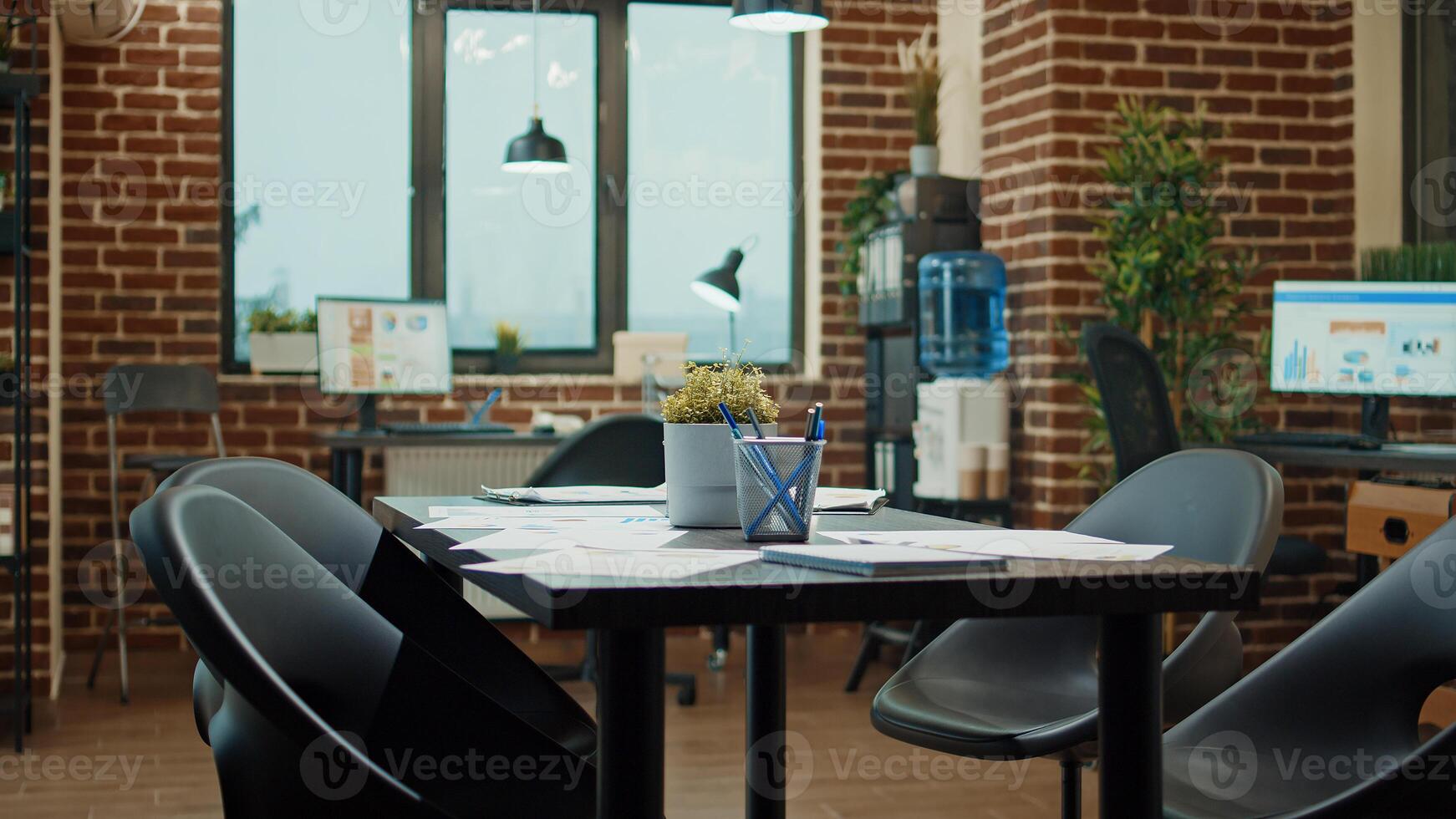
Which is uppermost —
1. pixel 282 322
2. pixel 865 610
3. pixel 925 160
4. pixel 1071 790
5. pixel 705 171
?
pixel 705 171

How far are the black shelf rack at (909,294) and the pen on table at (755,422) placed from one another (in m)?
2.87

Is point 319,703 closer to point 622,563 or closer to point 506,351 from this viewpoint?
point 622,563

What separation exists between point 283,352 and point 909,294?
226 centimetres

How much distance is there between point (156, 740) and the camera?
12.3ft

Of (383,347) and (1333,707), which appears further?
(383,347)

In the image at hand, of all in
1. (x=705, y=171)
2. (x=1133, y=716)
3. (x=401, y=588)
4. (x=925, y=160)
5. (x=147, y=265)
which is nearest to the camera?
(x=1133, y=716)

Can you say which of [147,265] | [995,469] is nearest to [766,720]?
[995,469]

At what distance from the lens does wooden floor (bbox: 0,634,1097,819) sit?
3.12 meters

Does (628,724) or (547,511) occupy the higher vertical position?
(547,511)

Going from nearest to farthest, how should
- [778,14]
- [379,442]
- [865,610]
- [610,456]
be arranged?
[865,610] → [778,14] → [610,456] → [379,442]

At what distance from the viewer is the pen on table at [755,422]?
61.7 inches

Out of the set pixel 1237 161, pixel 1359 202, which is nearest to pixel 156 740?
→ pixel 1237 161

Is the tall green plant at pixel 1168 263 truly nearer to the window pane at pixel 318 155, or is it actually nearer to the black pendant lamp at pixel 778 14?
the black pendant lamp at pixel 778 14

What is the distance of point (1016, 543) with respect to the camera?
1402 mm
